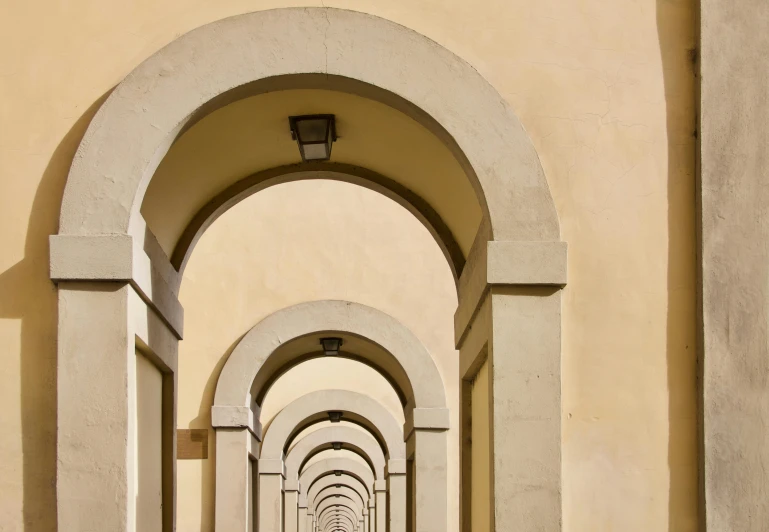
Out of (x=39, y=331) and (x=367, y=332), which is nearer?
(x=39, y=331)

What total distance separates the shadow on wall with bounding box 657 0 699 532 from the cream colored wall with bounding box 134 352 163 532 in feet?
9.24

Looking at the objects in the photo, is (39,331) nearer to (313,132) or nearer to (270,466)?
(313,132)

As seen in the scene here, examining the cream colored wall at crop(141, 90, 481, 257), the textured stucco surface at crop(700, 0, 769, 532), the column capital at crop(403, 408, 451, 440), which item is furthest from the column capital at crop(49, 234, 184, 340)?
the column capital at crop(403, 408, 451, 440)

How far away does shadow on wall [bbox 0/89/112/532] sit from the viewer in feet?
17.6

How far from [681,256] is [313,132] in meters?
2.44

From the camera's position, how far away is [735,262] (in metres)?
5.59

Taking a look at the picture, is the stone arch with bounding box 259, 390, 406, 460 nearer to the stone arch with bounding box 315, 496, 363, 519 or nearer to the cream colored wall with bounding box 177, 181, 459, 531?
the cream colored wall with bounding box 177, 181, 459, 531

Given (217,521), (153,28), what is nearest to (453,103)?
(153,28)

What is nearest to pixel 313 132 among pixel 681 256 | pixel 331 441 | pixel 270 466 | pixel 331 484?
pixel 681 256

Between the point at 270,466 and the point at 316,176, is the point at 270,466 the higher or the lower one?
the lower one

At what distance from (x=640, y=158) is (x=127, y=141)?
98.0 inches

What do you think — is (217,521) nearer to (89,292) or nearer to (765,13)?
(89,292)

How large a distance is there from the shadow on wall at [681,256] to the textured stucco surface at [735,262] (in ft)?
0.35

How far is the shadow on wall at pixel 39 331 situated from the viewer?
538 centimetres
